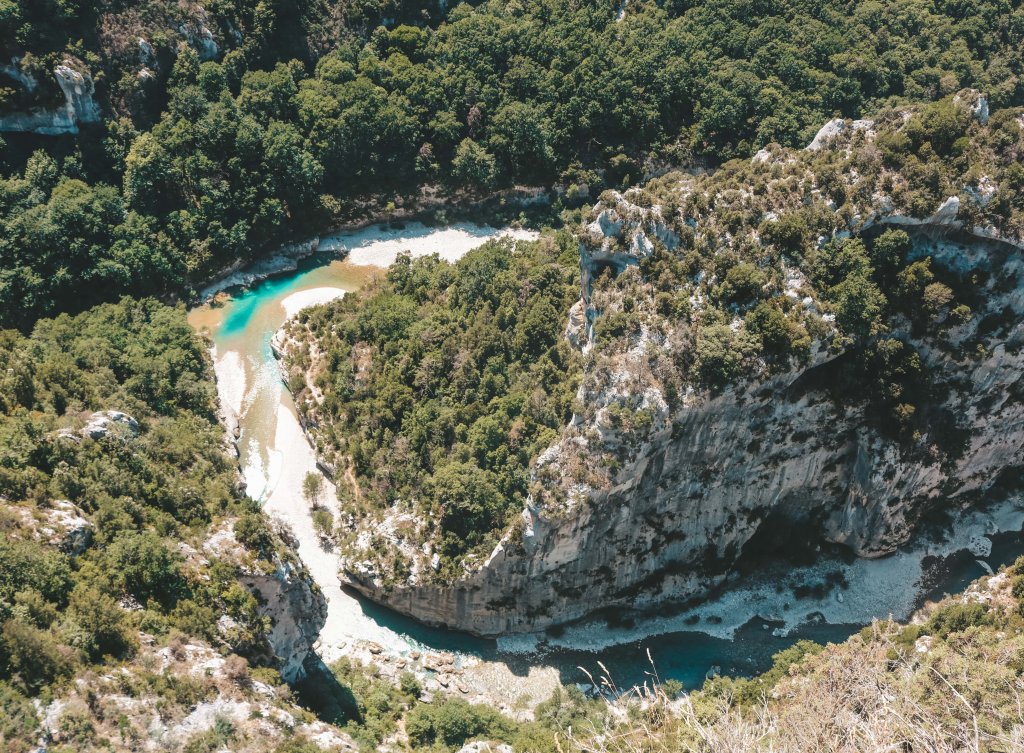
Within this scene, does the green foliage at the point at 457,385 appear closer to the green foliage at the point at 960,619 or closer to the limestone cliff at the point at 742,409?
the limestone cliff at the point at 742,409

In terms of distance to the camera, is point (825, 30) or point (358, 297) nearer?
point (358, 297)

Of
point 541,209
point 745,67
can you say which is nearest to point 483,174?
point 541,209

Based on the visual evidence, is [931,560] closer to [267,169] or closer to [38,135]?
[267,169]

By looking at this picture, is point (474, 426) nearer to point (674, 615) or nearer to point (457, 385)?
point (457, 385)

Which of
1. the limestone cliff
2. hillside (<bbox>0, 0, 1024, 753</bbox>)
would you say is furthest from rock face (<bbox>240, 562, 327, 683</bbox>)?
the limestone cliff

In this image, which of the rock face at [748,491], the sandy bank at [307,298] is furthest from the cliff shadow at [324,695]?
the sandy bank at [307,298]
